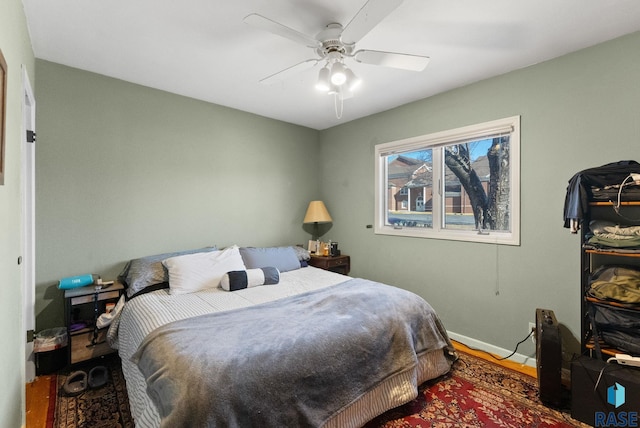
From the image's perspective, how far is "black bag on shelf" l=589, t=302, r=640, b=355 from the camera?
169cm

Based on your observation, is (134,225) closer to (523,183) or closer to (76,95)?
(76,95)

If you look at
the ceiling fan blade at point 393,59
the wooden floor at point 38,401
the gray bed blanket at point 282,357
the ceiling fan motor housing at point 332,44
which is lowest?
the wooden floor at point 38,401

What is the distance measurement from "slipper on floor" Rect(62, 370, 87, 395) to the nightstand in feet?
0.52

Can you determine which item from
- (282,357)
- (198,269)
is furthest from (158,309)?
(282,357)

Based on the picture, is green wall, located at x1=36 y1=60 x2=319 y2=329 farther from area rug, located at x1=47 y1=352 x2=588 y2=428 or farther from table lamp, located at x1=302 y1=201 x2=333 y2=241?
area rug, located at x1=47 y1=352 x2=588 y2=428

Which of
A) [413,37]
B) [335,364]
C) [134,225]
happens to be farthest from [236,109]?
[335,364]

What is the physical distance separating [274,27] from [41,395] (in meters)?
2.85

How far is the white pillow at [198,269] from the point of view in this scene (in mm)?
2439

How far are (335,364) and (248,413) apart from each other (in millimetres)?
505

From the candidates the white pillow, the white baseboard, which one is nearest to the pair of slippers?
the white pillow

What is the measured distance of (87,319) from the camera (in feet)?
7.98

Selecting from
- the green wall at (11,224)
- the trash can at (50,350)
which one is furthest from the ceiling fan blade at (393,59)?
the trash can at (50,350)

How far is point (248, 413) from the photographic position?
1229mm

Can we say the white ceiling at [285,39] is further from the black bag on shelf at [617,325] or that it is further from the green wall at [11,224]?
the black bag on shelf at [617,325]
